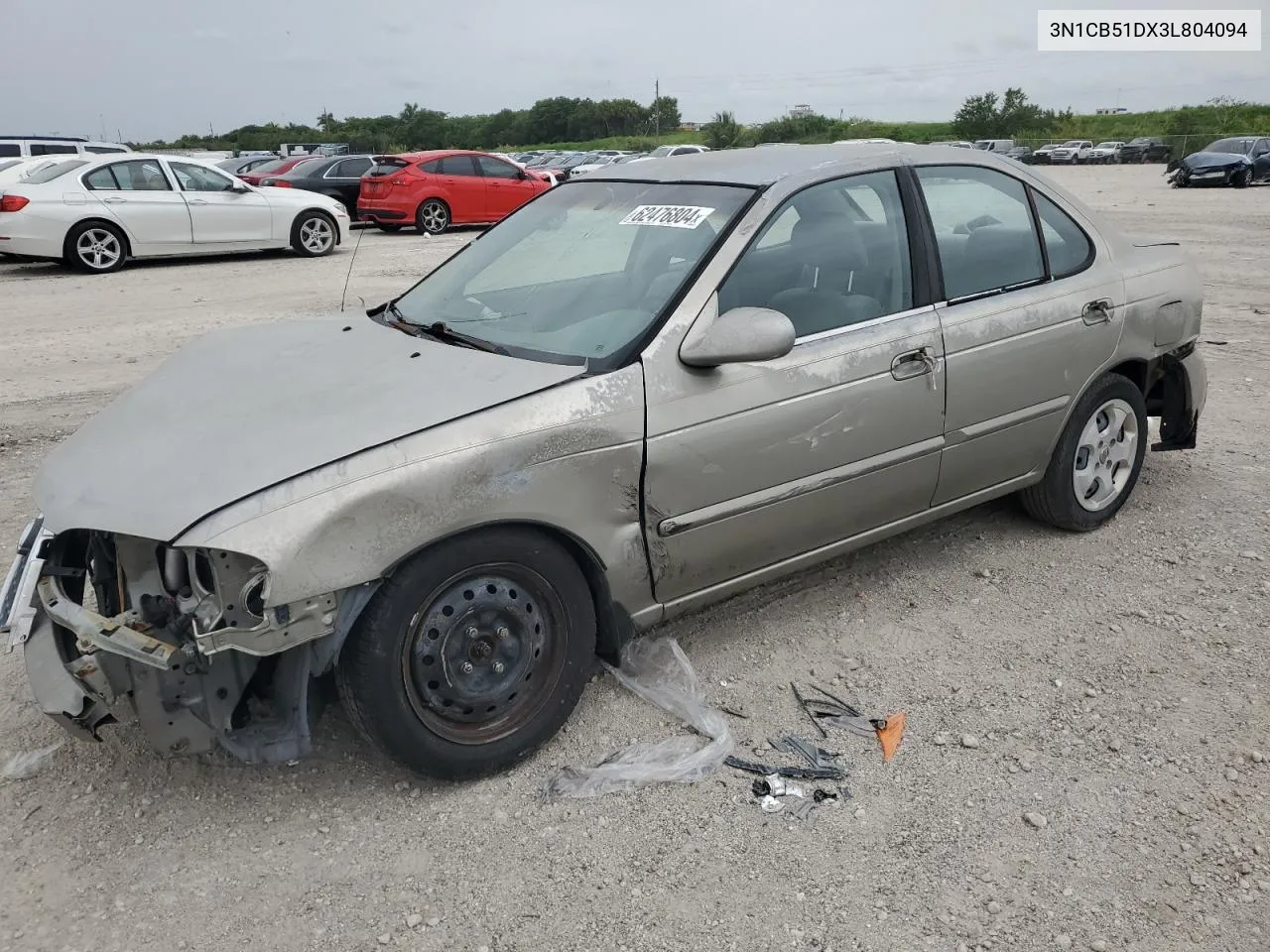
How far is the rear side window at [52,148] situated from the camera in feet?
70.2

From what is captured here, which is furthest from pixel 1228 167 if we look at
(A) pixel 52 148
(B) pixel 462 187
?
(A) pixel 52 148

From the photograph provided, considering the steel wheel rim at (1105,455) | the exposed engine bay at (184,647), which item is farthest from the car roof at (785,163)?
the exposed engine bay at (184,647)

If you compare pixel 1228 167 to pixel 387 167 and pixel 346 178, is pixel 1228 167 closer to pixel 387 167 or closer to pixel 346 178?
pixel 387 167

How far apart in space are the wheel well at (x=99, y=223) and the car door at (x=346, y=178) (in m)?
6.34

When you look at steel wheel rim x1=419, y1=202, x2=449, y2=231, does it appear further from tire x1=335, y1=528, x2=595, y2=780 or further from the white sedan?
tire x1=335, y1=528, x2=595, y2=780

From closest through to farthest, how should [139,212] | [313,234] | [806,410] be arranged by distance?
[806,410]
[139,212]
[313,234]

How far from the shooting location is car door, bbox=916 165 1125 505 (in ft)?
12.3

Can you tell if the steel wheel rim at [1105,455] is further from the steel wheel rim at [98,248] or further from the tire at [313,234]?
the tire at [313,234]

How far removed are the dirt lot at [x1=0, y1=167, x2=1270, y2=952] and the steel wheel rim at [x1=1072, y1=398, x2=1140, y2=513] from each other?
34 cm

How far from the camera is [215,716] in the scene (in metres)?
2.64

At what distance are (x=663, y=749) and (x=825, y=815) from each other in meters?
0.53

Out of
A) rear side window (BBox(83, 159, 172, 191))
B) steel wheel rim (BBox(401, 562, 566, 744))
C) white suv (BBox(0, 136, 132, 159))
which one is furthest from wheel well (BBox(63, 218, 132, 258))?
steel wheel rim (BBox(401, 562, 566, 744))

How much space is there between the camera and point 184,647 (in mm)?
2514

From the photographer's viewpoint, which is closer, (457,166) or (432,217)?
(432,217)
